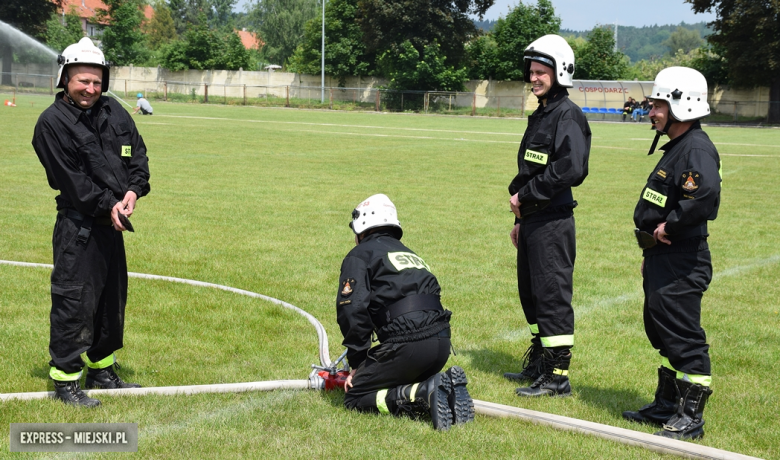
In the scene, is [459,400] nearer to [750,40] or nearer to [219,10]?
[750,40]

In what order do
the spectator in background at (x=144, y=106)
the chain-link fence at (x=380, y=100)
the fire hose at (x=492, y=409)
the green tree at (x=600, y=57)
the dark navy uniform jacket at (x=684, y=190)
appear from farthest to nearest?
the green tree at (x=600, y=57) → the chain-link fence at (x=380, y=100) → the spectator in background at (x=144, y=106) → the dark navy uniform jacket at (x=684, y=190) → the fire hose at (x=492, y=409)

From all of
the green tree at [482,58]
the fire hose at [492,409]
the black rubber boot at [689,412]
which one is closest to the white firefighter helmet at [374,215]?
the fire hose at [492,409]

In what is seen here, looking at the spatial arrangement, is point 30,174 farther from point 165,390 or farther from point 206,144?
point 165,390

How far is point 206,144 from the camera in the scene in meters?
23.4

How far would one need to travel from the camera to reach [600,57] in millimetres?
60031

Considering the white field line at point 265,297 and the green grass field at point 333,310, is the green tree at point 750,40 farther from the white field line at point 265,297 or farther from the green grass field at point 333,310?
the white field line at point 265,297

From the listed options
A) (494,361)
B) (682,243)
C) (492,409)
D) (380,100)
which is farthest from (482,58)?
(492,409)

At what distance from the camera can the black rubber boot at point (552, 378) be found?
5.26 m

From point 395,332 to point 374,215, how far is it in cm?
75

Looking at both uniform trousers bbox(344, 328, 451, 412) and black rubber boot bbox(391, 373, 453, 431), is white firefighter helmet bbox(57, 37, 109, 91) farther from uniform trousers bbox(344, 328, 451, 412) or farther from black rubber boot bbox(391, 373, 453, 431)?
black rubber boot bbox(391, 373, 453, 431)

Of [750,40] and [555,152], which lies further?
[750,40]

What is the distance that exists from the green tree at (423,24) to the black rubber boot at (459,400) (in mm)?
58306

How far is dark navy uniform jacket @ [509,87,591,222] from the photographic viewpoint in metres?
5.15

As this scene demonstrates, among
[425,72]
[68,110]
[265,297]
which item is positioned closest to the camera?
[68,110]
